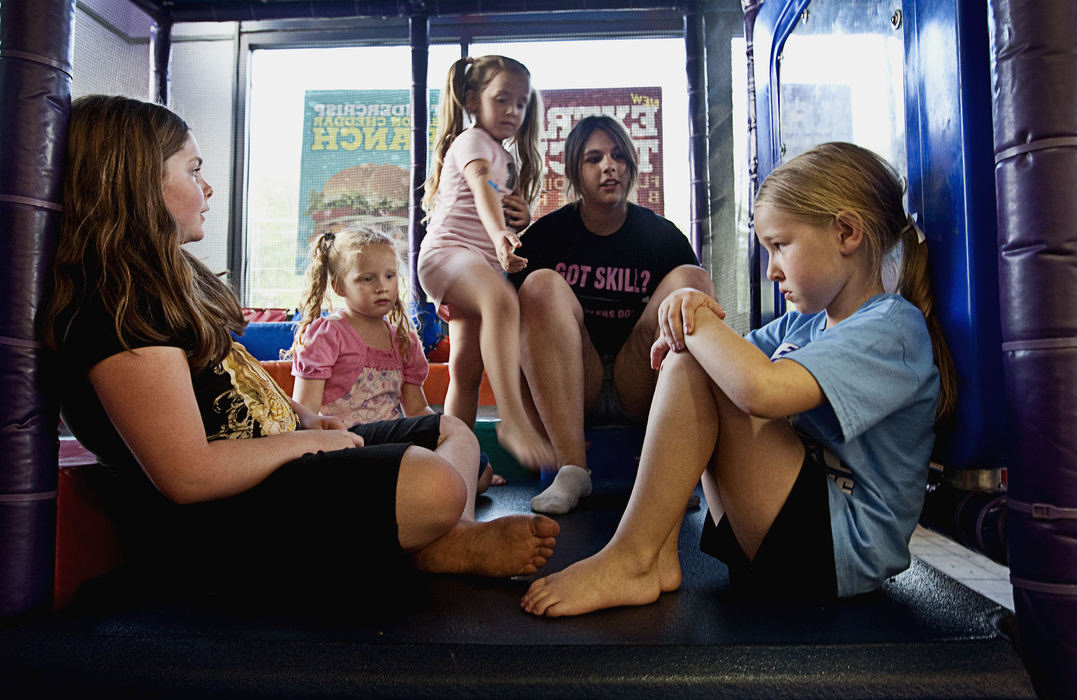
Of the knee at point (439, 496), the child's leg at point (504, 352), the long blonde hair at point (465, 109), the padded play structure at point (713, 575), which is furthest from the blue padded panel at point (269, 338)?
the knee at point (439, 496)

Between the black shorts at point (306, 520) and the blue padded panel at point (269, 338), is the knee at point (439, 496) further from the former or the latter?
the blue padded panel at point (269, 338)

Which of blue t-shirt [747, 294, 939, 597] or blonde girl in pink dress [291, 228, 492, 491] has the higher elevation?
blonde girl in pink dress [291, 228, 492, 491]

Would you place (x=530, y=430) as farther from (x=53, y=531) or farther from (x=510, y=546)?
(x=53, y=531)

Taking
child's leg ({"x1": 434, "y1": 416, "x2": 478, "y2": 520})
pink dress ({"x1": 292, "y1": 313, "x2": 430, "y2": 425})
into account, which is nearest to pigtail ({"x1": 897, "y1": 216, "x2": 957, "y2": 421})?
child's leg ({"x1": 434, "y1": 416, "x2": 478, "y2": 520})

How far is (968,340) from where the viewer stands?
0.80 meters

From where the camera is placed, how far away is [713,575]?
875 mm

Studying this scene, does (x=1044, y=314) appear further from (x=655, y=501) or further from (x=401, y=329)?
(x=401, y=329)

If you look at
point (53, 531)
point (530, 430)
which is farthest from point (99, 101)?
point (530, 430)

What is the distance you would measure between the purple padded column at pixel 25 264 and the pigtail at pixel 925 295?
0.91 meters

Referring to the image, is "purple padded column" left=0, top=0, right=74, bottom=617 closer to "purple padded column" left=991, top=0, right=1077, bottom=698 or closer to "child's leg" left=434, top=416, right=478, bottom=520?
"child's leg" left=434, top=416, right=478, bottom=520

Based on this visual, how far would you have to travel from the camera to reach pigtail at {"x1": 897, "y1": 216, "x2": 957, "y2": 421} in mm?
826

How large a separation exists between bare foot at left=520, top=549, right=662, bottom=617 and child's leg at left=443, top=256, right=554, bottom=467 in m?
0.62

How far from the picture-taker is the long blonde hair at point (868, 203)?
830mm

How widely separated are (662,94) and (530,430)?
92.8 inches
